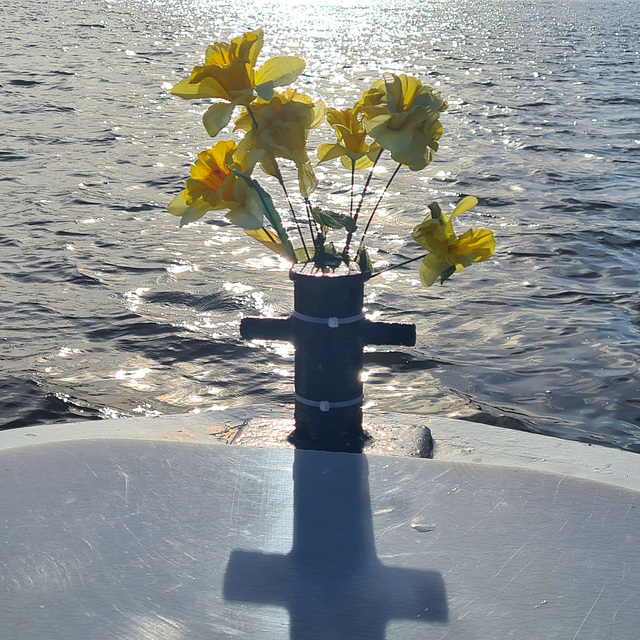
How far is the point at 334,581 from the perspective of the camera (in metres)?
2.08

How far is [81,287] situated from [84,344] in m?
1.11

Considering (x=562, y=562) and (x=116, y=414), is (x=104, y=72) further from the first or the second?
(x=562, y=562)

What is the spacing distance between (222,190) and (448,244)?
2.09 feet

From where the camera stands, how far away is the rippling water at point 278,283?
4.62 m

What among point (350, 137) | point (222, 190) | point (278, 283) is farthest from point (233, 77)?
point (278, 283)

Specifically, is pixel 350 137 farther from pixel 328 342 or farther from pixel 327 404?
pixel 327 404

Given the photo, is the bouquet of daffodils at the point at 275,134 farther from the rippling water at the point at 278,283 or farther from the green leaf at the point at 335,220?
the rippling water at the point at 278,283

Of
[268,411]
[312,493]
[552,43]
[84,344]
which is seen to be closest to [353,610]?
[312,493]

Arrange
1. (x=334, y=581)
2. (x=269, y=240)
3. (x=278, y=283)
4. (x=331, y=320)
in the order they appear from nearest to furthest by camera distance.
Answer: (x=334, y=581)
(x=331, y=320)
(x=269, y=240)
(x=278, y=283)

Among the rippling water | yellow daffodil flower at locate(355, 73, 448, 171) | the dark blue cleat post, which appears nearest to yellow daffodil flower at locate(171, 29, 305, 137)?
yellow daffodil flower at locate(355, 73, 448, 171)

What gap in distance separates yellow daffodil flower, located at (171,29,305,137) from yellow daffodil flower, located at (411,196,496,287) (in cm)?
55

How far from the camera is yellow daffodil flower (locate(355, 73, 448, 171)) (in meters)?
2.48

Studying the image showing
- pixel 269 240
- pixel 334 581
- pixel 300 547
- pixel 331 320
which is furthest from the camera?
pixel 269 240

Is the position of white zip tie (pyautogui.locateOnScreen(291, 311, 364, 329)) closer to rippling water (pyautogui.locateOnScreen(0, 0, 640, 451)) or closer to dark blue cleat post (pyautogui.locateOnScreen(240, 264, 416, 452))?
dark blue cleat post (pyautogui.locateOnScreen(240, 264, 416, 452))
